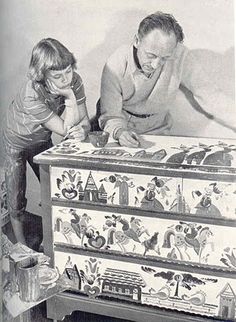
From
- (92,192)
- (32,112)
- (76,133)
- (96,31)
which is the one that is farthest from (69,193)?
(96,31)

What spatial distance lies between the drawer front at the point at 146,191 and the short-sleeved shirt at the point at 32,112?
14 cm

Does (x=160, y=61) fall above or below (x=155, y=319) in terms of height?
above

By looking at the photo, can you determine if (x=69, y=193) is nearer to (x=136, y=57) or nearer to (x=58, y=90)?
(x=58, y=90)

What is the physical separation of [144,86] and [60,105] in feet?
0.91

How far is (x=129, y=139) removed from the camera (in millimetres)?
1799

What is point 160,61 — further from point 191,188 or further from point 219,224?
point 219,224

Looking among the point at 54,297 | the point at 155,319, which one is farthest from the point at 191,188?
the point at 54,297

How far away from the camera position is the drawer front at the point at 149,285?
1.72 m

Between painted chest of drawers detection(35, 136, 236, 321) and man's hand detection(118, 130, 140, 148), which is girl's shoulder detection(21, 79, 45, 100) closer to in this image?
painted chest of drawers detection(35, 136, 236, 321)

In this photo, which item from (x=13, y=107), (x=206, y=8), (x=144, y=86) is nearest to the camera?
(x=206, y=8)

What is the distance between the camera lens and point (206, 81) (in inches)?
67.2

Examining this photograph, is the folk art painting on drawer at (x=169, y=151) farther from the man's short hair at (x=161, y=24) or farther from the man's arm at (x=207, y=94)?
the man's short hair at (x=161, y=24)

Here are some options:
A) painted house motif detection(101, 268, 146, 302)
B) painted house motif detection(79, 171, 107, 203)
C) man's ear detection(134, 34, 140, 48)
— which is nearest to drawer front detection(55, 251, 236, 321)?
painted house motif detection(101, 268, 146, 302)

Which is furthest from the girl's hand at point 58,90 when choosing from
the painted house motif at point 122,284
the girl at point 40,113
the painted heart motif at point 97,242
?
the painted house motif at point 122,284
